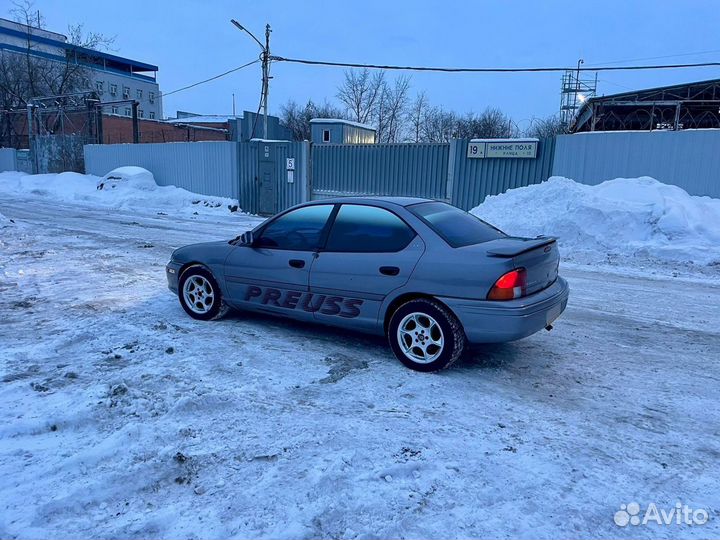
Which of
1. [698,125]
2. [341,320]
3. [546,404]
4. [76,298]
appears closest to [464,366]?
[546,404]

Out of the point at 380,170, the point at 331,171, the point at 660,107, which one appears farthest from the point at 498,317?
the point at 660,107

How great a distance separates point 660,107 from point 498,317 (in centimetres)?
2720

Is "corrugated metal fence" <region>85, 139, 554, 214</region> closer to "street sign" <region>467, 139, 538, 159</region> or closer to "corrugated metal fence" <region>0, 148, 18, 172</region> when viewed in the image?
"street sign" <region>467, 139, 538, 159</region>

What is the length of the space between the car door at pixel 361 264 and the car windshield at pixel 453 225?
0.78 feet

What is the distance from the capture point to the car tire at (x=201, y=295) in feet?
19.5

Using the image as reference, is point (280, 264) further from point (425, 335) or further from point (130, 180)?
point (130, 180)

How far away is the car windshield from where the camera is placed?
4.71m

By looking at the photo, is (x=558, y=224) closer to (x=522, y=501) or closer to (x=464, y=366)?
(x=464, y=366)

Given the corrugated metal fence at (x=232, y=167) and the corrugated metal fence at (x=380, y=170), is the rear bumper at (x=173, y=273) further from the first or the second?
the corrugated metal fence at (x=232, y=167)

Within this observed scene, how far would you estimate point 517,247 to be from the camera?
4.54 meters

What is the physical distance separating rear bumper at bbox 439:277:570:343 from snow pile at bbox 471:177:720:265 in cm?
681

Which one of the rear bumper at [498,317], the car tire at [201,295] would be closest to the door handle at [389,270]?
the rear bumper at [498,317]

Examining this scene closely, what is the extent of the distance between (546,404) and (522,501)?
1.32m

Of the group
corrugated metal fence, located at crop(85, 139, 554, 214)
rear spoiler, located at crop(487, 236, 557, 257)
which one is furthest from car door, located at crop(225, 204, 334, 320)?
corrugated metal fence, located at crop(85, 139, 554, 214)
